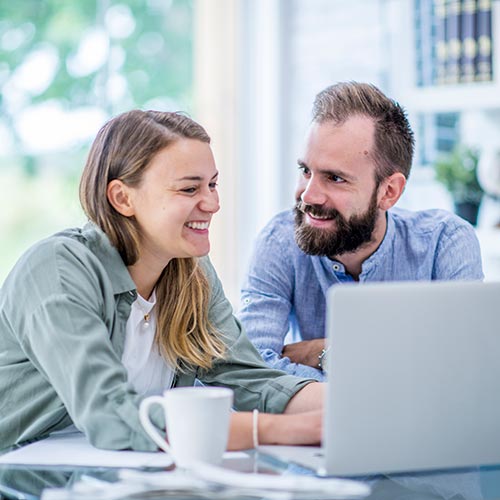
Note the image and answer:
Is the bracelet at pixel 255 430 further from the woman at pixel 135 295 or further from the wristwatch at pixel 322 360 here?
the wristwatch at pixel 322 360

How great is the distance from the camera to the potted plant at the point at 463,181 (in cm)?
360

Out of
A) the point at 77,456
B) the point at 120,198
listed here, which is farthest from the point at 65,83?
the point at 77,456

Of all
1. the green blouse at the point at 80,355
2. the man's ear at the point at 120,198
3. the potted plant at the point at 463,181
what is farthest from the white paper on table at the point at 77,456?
the potted plant at the point at 463,181

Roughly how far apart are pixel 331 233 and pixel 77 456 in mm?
951

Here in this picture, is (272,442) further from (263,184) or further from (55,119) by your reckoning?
(55,119)

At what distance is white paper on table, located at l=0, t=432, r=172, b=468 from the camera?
3.88ft

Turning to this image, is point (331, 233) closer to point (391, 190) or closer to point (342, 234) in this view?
point (342, 234)

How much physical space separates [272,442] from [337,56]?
329 centimetres

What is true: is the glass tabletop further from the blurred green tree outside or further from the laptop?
the blurred green tree outside

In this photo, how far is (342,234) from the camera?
6.66 feet

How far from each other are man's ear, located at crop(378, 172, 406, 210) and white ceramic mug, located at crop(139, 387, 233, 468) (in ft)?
3.49

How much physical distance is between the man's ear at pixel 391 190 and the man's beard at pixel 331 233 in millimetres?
61

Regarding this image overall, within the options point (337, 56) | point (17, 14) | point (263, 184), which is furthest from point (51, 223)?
point (337, 56)

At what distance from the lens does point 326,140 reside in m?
2.01
